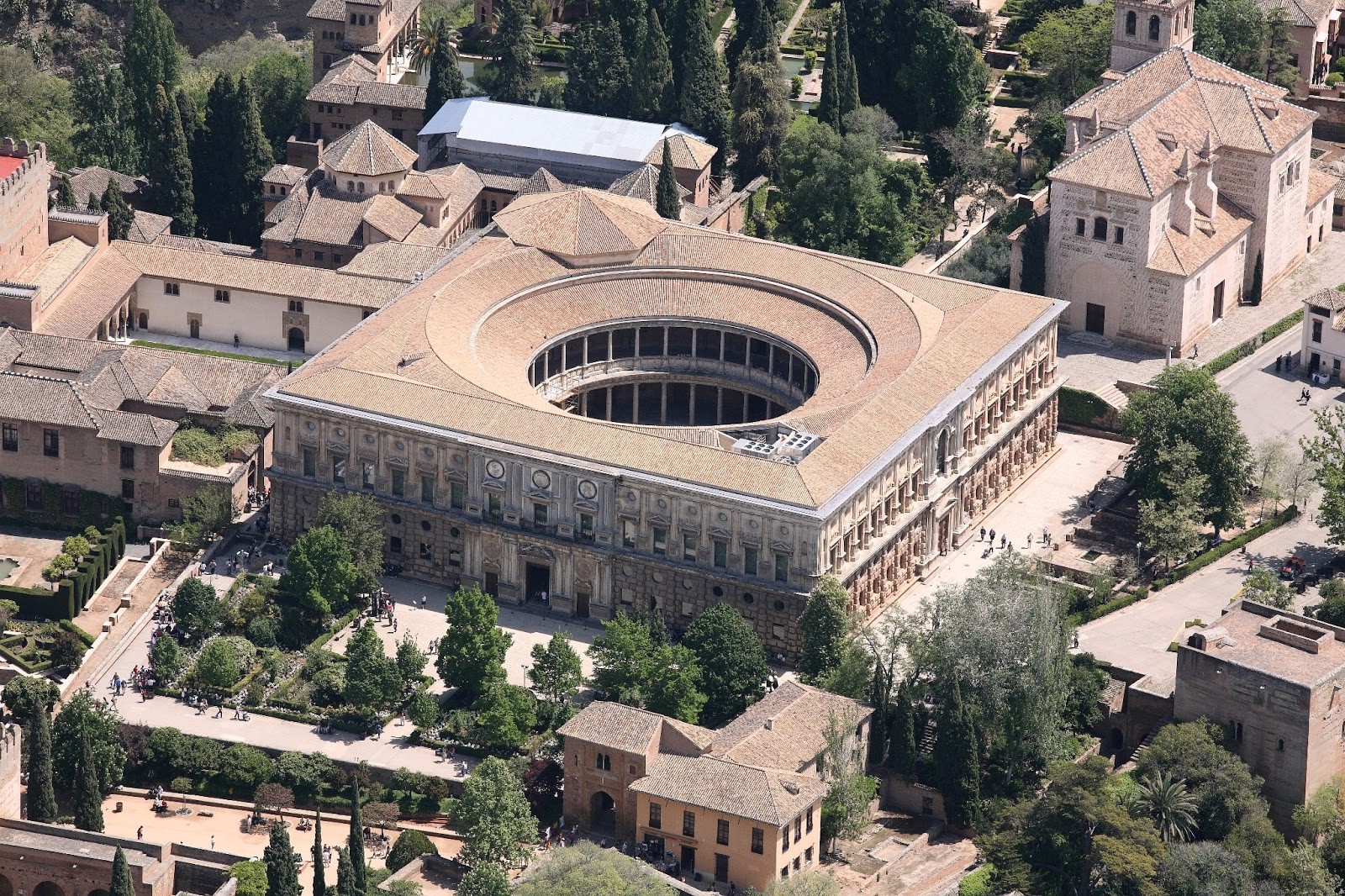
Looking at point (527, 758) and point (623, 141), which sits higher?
point (623, 141)

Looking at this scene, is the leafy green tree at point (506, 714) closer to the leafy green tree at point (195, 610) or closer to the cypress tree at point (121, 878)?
the leafy green tree at point (195, 610)

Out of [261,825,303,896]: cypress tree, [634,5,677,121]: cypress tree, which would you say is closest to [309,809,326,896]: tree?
[261,825,303,896]: cypress tree

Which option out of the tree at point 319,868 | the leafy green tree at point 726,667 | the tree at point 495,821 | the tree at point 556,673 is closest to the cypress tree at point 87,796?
the tree at point 319,868

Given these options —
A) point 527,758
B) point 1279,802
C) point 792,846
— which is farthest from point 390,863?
point 1279,802

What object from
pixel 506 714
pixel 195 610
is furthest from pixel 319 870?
pixel 195 610

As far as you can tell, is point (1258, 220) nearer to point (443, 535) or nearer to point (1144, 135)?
point (1144, 135)

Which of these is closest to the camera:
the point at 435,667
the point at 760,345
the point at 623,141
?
the point at 435,667
